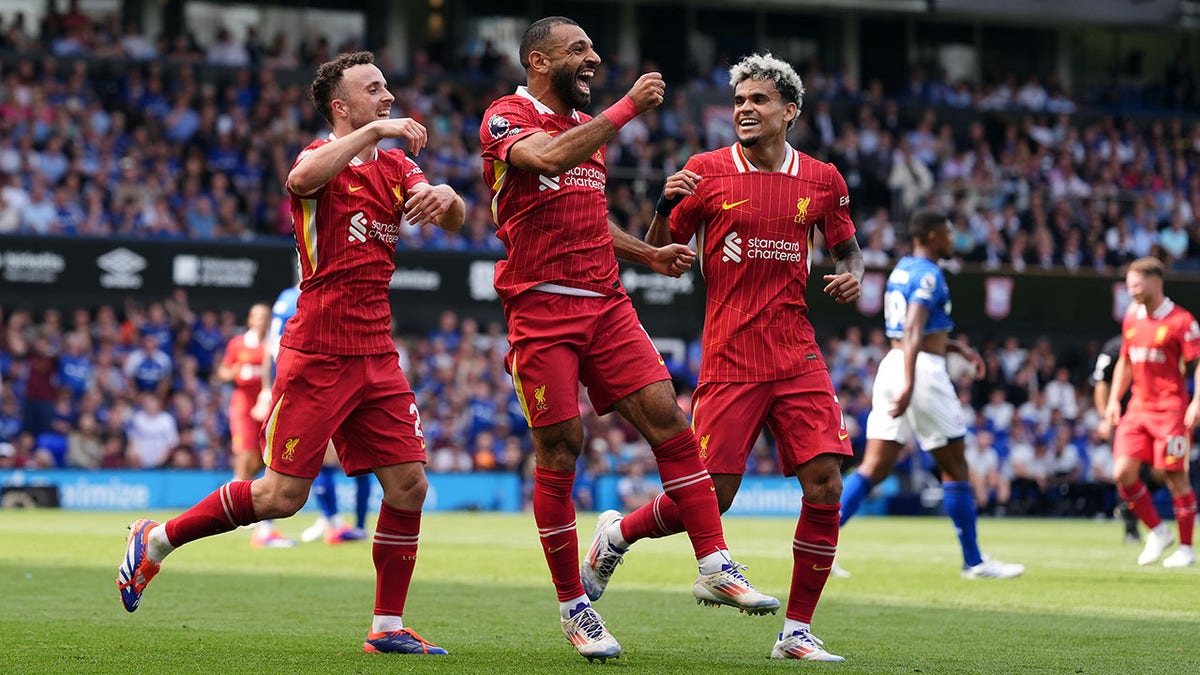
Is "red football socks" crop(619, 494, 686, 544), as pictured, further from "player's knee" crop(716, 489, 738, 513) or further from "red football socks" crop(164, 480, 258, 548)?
"red football socks" crop(164, 480, 258, 548)

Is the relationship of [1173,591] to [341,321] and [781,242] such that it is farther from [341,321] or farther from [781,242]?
[341,321]

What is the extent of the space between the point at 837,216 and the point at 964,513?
496 cm

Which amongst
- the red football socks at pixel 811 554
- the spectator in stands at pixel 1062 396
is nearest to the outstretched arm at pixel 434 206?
the red football socks at pixel 811 554

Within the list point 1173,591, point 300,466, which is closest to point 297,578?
point 300,466

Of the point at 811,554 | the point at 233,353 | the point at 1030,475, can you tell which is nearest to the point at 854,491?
the point at 811,554

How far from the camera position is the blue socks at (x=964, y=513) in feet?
40.1

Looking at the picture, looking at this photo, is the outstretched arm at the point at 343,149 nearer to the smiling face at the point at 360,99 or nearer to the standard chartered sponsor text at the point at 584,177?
the smiling face at the point at 360,99

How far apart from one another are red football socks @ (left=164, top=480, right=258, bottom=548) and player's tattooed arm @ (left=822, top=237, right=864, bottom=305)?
2.74m

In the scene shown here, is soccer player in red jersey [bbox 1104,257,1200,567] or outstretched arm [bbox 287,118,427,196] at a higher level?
outstretched arm [bbox 287,118,427,196]

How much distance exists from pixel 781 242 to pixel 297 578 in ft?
Answer: 18.3

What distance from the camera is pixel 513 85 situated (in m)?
33.3

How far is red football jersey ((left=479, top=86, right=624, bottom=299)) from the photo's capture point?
7.15 metres

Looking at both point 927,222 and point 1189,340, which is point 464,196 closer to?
point 1189,340

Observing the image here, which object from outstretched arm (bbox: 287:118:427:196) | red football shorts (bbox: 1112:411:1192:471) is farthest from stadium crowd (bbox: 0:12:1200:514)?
outstretched arm (bbox: 287:118:427:196)
